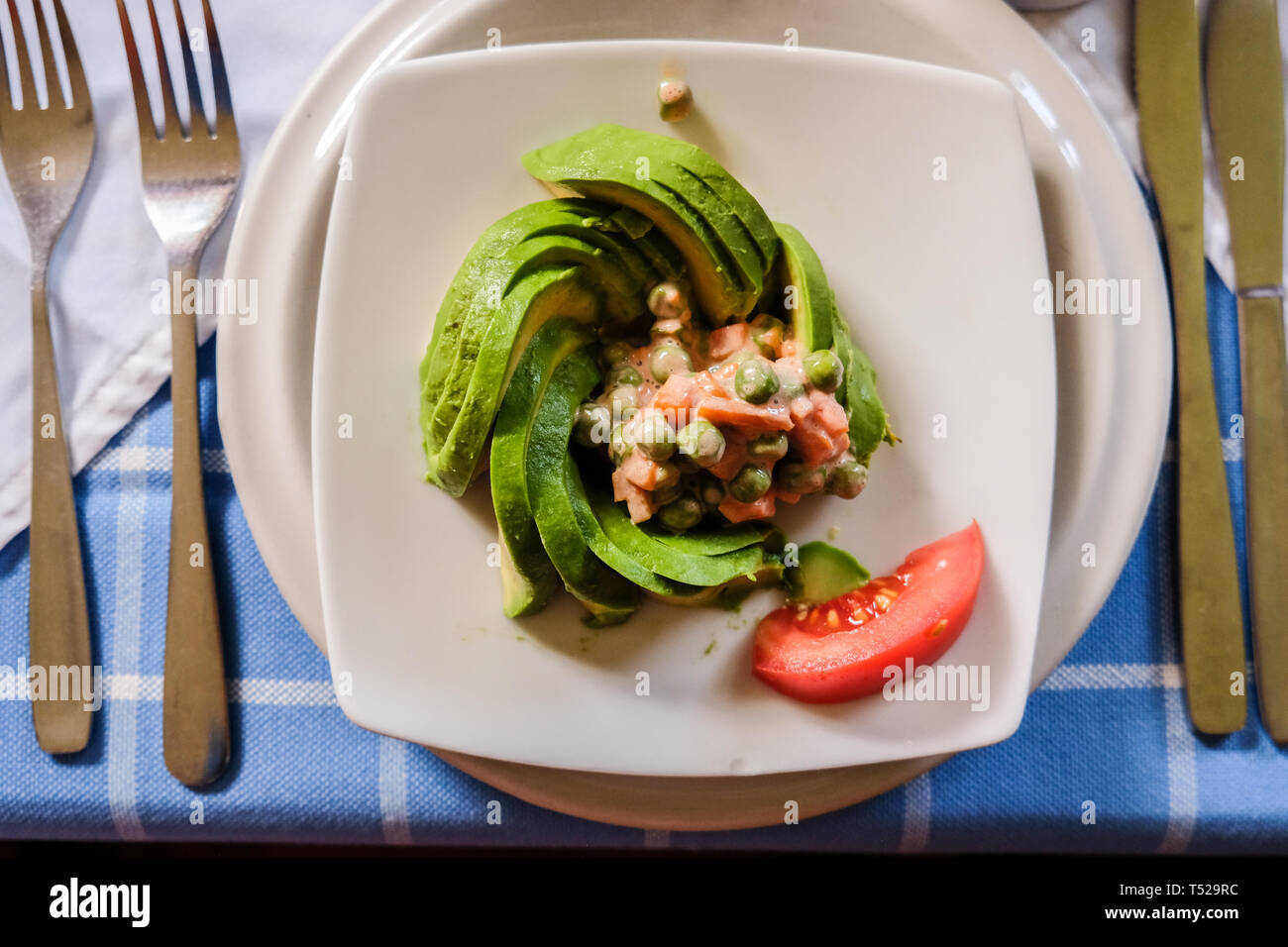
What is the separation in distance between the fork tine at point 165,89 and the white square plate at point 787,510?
52cm

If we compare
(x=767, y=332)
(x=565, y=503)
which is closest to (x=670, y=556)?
(x=565, y=503)

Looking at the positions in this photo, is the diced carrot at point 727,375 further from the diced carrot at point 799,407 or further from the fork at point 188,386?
the fork at point 188,386

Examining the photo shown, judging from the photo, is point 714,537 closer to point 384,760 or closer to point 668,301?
point 668,301

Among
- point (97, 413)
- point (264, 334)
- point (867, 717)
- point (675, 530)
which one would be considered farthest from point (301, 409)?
point (867, 717)

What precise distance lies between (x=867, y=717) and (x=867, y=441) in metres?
0.44

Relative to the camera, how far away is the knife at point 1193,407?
175cm

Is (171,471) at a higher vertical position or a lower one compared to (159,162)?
lower

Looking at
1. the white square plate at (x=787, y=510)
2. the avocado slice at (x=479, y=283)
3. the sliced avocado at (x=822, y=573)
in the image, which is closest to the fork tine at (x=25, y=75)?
the white square plate at (x=787, y=510)

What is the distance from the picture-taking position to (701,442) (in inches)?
52.4

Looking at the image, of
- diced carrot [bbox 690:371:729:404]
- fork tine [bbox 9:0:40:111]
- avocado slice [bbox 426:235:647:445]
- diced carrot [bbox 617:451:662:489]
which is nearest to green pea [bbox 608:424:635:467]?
diced carrot [bbox 617:451:662:489]

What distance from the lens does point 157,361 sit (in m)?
1.77

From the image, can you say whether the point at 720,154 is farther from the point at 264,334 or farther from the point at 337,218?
the point at 264,334

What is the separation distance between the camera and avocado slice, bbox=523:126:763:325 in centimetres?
140

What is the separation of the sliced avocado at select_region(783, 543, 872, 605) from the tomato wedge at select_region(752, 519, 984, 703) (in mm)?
20
